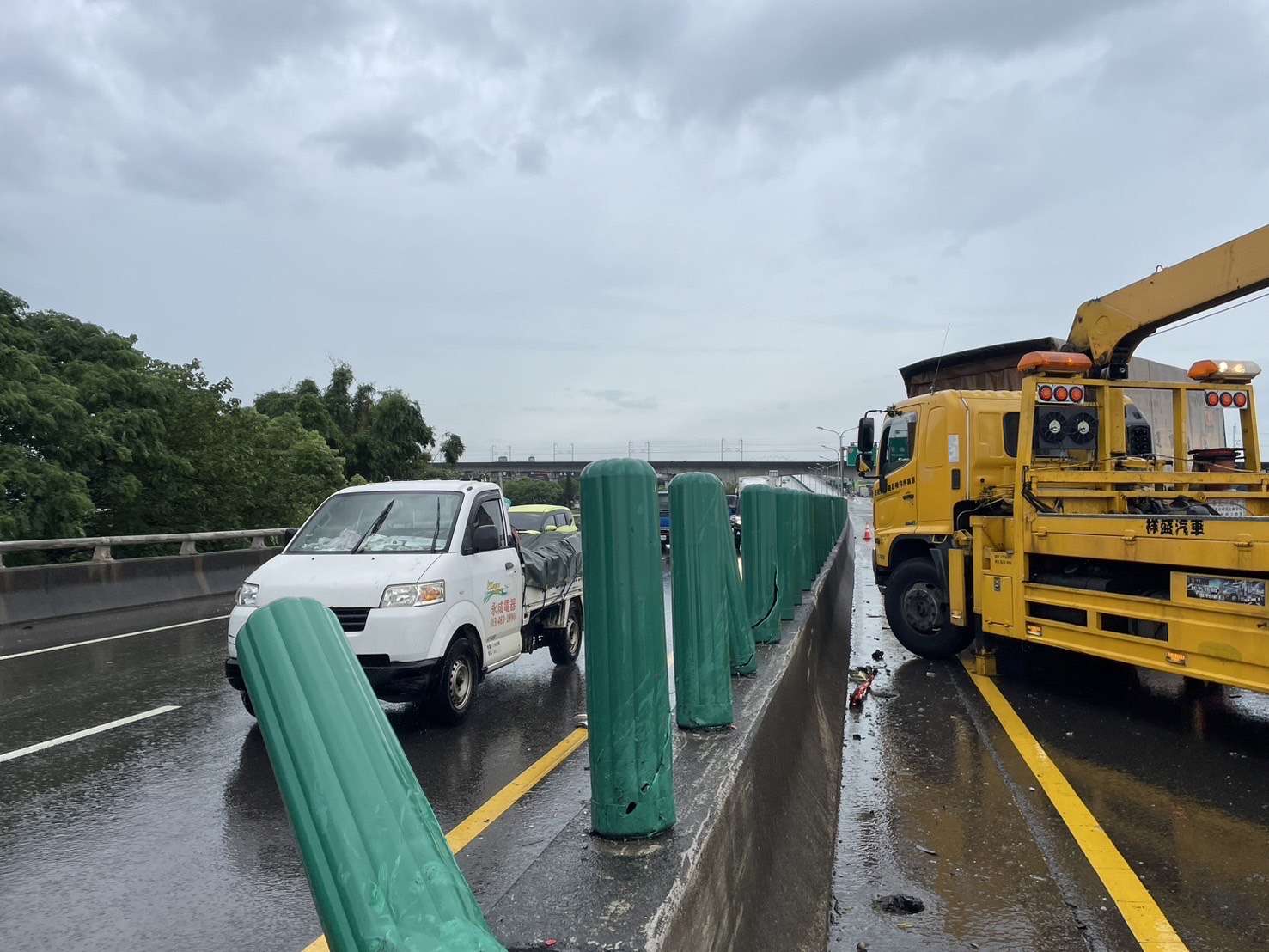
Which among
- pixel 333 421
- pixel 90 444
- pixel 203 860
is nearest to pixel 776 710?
pixel 203 860

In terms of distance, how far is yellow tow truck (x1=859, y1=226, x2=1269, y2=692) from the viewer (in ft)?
21.1

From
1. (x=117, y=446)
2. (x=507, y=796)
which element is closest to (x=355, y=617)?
(x=507, y=796)

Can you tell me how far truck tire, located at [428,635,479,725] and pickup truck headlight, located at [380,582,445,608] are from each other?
0.38 m

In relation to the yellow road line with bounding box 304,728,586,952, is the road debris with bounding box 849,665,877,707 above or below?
below

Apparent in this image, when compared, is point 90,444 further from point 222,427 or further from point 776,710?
point 776,710

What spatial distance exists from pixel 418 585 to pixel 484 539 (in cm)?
84

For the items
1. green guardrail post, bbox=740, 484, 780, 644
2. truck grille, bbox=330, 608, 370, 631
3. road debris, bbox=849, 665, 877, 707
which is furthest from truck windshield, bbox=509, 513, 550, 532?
green guardrail post, bbox=740, 484, 780, 644

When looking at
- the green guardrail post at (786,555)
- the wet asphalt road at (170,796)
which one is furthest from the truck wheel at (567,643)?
the green guardrail post at (786,555)

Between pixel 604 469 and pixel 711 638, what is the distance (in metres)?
1.48

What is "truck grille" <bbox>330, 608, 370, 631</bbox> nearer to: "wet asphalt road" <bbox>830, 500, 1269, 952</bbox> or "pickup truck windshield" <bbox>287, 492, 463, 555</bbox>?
"pickup truck windshield" <bbox>287, 492, 463, 555</bbox>

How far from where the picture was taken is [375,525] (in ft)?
24.8

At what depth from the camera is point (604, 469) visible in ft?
9.03

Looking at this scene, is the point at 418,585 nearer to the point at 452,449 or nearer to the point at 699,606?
the point at 699,606

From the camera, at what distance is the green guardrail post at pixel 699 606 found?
3.92 metres
